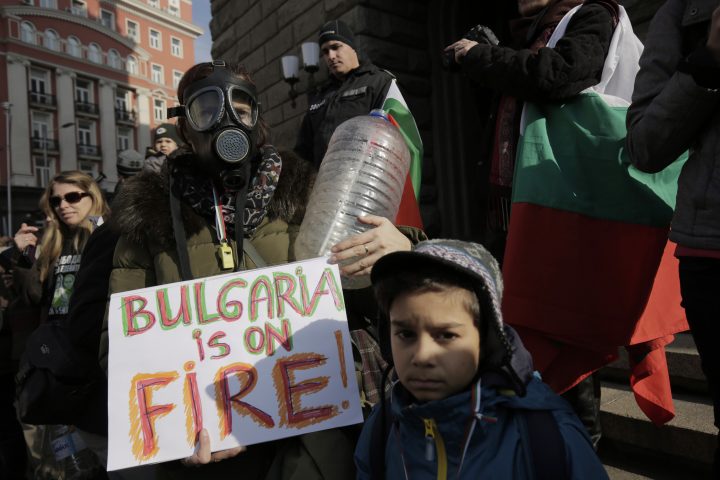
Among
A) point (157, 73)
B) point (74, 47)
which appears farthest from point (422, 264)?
point (157, 73)

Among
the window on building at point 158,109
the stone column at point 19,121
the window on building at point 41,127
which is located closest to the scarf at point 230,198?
the stone column at point 19,121

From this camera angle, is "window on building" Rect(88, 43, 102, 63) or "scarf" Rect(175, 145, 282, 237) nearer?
"scarf" Rect(175, 145, 282, 237)

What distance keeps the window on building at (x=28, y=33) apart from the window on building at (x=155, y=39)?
429 inches

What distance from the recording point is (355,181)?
6.97 ft

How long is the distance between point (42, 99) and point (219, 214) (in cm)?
4477

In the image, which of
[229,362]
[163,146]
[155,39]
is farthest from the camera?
[155,39]

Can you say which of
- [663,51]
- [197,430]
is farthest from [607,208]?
[197,430]

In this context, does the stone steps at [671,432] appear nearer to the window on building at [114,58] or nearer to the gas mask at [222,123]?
the gas mask at [222,123]

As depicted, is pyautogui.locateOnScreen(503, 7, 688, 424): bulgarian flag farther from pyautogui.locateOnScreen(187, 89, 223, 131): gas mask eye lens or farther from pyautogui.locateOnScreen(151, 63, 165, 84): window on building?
pyautogui.locateOnScreen(151, 63, 165, 84): window on building

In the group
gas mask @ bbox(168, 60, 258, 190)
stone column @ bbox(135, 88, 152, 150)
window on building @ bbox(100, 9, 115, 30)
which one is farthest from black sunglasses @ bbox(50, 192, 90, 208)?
window on building @ bbox(100, 9, 115, 30)

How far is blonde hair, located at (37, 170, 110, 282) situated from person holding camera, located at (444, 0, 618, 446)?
2.48 metres

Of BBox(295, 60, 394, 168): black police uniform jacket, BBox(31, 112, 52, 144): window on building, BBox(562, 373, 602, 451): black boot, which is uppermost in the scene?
BBox(31, 112, 52, 144): window on building

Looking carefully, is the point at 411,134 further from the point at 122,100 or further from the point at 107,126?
the point at 122,100

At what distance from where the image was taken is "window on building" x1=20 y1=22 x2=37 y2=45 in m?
38.7
